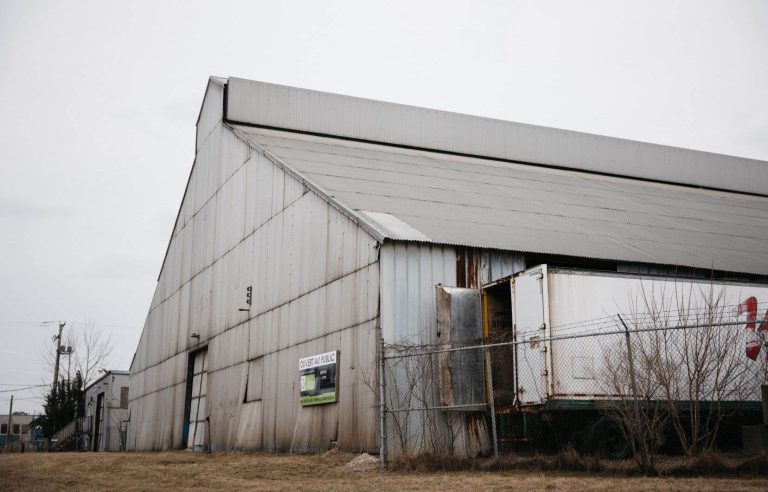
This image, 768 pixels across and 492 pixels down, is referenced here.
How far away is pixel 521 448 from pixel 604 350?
11.7ft

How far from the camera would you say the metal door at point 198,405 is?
27.2 m

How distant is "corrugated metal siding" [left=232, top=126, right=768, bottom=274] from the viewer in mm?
20000

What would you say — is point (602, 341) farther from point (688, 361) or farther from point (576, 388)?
point (688, 361)

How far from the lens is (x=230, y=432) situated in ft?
79.5

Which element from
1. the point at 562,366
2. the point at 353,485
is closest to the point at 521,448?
the point at 562,366

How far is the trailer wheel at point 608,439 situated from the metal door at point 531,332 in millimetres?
1274

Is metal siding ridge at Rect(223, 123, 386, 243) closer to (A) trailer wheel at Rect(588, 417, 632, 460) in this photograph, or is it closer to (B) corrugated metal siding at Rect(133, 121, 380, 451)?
(B) corrugated metal siding at Rect(133, 121, 380, 451)

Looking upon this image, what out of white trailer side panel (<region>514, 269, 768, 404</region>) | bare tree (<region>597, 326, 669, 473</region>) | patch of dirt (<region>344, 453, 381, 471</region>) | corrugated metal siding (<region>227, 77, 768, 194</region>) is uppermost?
corrugated metal siding (<region>227, 77, 768, 194</region>)

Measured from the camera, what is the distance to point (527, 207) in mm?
23641

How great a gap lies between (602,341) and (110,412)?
126 feet

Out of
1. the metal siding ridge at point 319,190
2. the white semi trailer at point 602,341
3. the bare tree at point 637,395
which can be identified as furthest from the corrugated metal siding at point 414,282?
the bare tree at point 637,395

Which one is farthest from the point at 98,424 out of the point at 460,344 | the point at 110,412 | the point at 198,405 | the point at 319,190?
the point at 460,344

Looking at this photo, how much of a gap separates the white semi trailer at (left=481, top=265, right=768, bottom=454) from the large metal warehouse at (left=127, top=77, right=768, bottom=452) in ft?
8.36

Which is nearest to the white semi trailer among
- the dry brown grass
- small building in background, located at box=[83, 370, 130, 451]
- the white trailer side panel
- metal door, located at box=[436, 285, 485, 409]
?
the white trailer side panel
